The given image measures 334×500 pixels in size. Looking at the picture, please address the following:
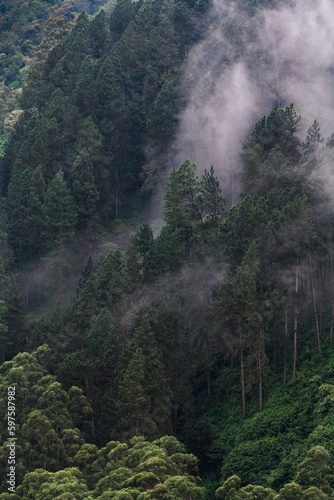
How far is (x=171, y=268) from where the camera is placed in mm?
61781

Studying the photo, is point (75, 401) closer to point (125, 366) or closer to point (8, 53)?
point (125, 366)

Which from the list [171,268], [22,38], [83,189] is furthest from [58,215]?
[22,38]

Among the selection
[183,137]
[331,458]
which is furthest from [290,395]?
[183,137]

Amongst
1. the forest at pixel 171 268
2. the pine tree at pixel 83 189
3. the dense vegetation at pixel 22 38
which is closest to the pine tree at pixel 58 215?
the forest at pixel 171 268

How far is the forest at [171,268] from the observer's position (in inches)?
1756

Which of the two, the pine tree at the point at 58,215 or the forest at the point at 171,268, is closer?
the forest at the point at 171,268

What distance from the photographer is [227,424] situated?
52.2m

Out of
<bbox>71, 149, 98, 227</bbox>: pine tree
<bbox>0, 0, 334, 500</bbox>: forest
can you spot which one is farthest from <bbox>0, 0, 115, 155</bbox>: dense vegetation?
<bbox>71, 149, 98, 227</bbox>: pine tree

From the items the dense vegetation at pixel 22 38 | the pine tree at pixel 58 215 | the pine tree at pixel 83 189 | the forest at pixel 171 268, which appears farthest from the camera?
the dense vegetation at pixel 22 38

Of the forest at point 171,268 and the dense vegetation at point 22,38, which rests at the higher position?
the dense vegetation at point 22,38

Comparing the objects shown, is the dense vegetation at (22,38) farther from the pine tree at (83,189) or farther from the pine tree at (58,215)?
the pine tree at (58,215)

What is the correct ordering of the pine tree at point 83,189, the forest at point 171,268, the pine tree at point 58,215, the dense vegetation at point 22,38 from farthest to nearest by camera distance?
the dense vegetation at point 22,38 < the pine tree at point 83,189 < the pine tree at point 58,215 < the forest at point 171,268

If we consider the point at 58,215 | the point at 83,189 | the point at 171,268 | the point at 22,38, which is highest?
the point at 22,38

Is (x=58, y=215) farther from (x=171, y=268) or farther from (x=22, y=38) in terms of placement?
(x=22, y=38)
